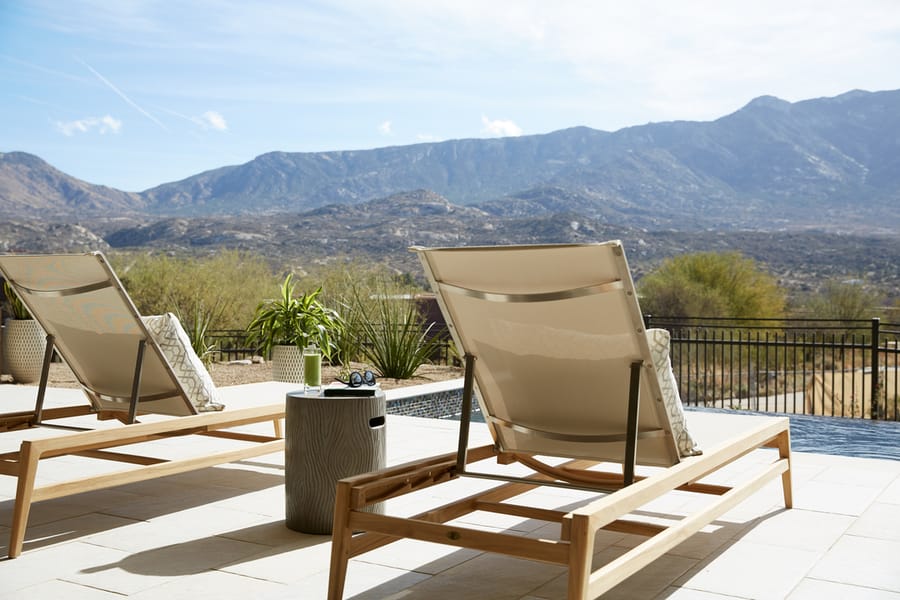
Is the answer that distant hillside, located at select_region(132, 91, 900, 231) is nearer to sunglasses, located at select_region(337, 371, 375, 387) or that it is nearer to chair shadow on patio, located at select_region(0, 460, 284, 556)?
chair shadow on patio, located at select_region(0, 460, 284, 556)

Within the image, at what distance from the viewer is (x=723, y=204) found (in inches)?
2365

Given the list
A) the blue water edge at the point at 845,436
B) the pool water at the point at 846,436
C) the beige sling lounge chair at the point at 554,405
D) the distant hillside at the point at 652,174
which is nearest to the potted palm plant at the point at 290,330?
the blue water edge at the point at 845,436

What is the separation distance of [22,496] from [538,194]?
5321 centimetres

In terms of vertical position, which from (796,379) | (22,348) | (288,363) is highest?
(22,348)

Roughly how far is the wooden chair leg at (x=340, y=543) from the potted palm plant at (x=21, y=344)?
7395mm

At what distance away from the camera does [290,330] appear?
8828 millimetres

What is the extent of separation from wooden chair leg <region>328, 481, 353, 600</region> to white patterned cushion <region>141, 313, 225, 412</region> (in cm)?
167

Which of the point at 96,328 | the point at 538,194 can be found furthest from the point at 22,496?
the point at 538,194

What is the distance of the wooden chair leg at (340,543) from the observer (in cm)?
260

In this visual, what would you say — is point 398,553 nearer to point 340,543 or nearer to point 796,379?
point 340,543

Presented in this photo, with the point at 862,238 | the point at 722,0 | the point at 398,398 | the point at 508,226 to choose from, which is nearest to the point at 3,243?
the point at 508,226

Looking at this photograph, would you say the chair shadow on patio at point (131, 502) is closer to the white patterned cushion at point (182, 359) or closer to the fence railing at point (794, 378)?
the white patterned cushion at point (182, 359)

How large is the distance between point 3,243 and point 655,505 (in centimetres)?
3401

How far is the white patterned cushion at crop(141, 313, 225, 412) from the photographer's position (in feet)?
13.6
